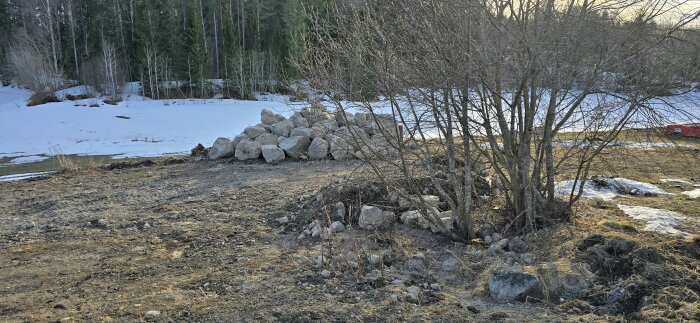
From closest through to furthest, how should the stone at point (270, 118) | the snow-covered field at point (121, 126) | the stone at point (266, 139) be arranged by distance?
the stone at point (266, 139)
the stone at point (270, 118)
the snow-covered field at point (121, 126)

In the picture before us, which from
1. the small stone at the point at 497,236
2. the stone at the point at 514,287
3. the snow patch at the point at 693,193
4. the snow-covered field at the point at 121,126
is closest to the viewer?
the stone at the point at 514,287

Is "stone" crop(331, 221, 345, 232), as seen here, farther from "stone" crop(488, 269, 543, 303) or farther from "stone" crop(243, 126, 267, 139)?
"stone" crop(243, 126, 267, 139)

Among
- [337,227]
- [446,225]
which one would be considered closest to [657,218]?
[446,225]

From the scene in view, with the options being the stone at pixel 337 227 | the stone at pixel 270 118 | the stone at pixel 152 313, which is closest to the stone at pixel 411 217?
the stone at pixel 337 227

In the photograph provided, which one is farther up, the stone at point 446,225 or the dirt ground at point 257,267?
the stone at point 446,225

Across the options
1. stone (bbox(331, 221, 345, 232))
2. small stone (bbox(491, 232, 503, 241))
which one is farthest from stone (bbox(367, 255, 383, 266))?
small stone (bbox(491, 232, 503, 241))

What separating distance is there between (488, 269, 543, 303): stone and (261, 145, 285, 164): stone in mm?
8297

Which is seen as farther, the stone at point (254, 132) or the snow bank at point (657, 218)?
the stone at point (254, 132)

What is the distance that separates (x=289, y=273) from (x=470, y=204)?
1.90 m

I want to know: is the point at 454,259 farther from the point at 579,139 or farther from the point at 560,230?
the point at 579,139

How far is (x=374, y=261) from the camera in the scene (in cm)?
484

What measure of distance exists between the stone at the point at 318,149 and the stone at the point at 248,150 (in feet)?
4.01

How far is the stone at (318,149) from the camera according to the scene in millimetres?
12023

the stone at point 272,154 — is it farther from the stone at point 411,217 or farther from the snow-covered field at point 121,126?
the stone at point 411,217
